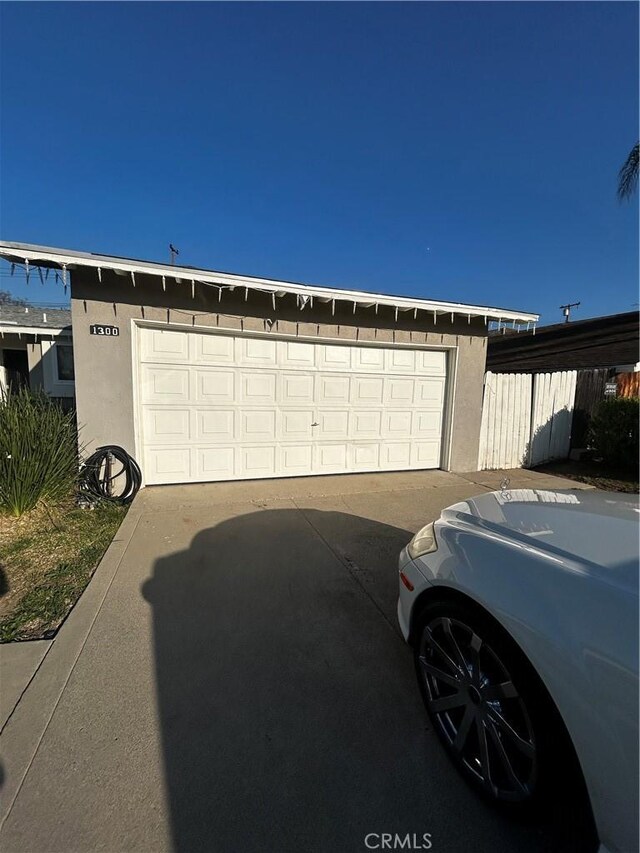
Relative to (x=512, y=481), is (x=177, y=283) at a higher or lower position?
higher

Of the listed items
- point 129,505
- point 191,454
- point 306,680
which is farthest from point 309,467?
point 306,680

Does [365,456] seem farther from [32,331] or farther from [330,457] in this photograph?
[32,331]

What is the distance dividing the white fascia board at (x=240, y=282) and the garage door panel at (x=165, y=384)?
4.35 ft

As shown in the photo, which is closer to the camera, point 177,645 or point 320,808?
point 320,808

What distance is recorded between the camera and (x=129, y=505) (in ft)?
16.6

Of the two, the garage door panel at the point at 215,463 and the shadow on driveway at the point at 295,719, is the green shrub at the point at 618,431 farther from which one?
the garage door panel at the point at 215,463

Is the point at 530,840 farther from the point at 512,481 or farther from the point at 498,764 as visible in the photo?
the point at 512,481

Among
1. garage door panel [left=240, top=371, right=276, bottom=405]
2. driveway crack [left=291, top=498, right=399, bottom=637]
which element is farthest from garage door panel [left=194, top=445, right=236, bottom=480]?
driveway crack [left=291, top=498, right=399, bottom=637]

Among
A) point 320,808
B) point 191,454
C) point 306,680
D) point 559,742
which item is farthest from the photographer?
point 191,454

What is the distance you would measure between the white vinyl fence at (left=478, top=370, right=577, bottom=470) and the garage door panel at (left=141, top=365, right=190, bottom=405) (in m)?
5.51

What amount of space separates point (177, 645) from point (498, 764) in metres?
1.86

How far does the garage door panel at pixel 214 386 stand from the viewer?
5.82 metres

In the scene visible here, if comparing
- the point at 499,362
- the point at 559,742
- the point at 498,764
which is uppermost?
the point at 499,362

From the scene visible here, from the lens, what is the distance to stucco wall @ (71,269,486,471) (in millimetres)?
5145
